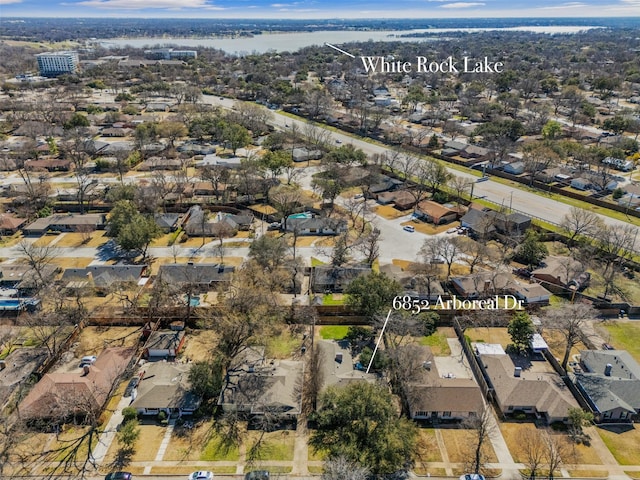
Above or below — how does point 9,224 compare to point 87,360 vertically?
above

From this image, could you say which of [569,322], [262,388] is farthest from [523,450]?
[262,388]

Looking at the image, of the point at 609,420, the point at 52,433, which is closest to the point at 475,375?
the point at 609,420

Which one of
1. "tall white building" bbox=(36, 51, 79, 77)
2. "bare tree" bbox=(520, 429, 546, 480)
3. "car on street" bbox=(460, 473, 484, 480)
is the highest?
"tall white building" bbox=(36, 51, 79, 77)

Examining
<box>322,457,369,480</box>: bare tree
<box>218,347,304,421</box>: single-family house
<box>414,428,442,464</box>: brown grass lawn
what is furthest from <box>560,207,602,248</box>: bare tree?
<box>322,457,369,480</box>: bare tree

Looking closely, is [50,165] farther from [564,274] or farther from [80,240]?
[564,274]

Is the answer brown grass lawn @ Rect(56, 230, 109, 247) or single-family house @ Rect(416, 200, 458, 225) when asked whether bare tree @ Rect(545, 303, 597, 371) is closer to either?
single-family house @ Rect(416, 200, 458, 225)
